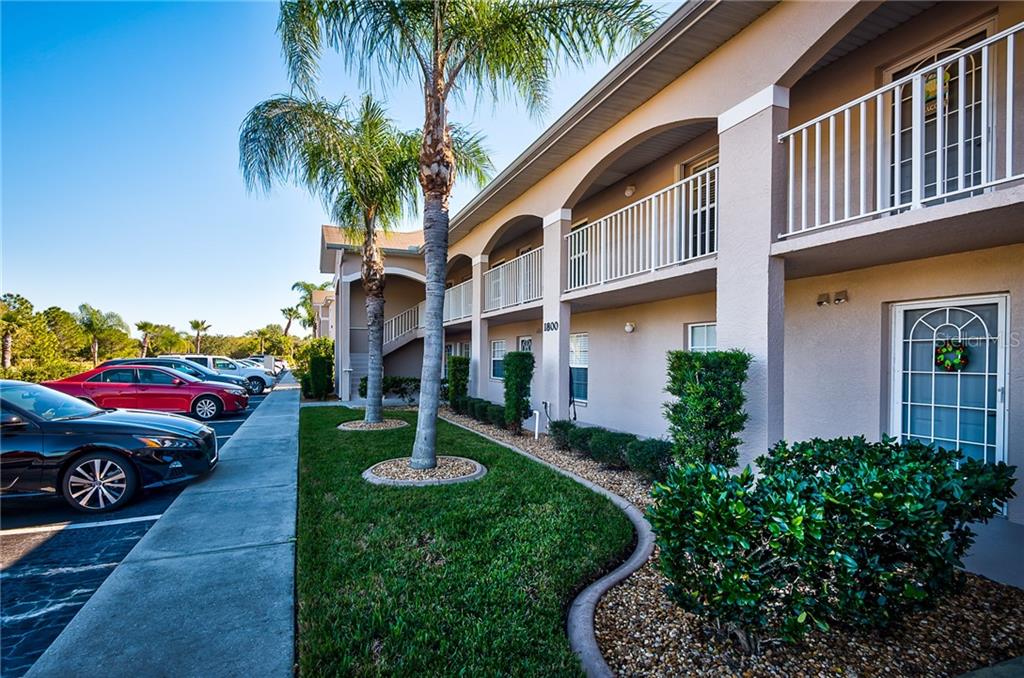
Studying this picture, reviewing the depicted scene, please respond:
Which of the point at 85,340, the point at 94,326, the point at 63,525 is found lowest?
the point at 63,525

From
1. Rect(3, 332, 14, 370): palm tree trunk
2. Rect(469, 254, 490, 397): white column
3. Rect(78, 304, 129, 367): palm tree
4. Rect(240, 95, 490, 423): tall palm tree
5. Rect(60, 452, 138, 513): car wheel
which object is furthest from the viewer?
Rect(78, 304, 129, 367): palm tree

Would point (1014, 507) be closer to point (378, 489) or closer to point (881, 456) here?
point (881, 456)

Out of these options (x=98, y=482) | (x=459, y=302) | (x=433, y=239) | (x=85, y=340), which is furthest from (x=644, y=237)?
(x=85, y=340)

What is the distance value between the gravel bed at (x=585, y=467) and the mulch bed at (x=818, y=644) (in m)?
2.01

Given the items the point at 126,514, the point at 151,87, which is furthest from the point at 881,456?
the point at 151,87

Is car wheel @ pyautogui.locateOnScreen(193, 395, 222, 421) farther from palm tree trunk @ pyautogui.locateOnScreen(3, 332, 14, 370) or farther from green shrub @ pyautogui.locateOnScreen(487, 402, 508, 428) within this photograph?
palm tree trunk @ pyautogui.locateOnScreen(3, 332, 14, 370)

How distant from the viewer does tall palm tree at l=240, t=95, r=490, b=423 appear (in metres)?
9.28

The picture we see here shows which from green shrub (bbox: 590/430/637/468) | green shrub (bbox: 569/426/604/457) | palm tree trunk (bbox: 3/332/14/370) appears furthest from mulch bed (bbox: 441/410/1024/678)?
palm tree trunk (bbox: 3/332/14/370)

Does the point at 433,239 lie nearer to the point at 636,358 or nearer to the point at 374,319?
the point at 636,358

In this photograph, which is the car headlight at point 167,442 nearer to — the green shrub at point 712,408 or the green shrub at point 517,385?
the green shrub at point 517,385

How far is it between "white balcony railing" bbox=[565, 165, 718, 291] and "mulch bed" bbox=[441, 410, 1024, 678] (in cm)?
484

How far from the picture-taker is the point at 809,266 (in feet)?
18.9

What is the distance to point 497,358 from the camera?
57.4 ft

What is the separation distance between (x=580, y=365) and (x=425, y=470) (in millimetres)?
6455
